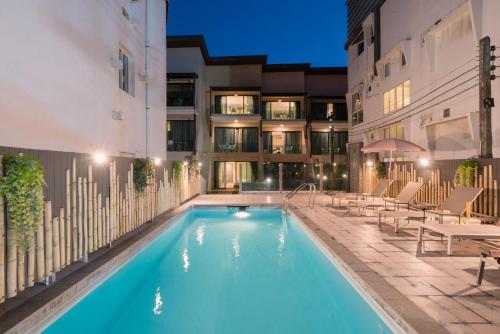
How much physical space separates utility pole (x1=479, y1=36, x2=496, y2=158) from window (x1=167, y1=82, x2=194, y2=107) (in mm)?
17540

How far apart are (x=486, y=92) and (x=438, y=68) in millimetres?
4236

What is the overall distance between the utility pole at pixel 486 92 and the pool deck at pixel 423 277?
10.8 feet

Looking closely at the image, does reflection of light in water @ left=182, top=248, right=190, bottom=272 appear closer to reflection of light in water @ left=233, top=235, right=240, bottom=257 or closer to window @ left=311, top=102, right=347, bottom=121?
reflection of light in water @ left=233, top=235, right=240, bottom=257

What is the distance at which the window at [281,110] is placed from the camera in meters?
27.3

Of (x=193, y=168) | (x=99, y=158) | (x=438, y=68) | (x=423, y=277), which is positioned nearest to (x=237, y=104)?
(x=193, y=168)

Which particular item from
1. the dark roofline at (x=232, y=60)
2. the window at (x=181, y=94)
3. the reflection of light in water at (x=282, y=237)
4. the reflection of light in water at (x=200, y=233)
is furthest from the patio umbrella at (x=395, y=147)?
the dark roofline at (x=232, y=60)

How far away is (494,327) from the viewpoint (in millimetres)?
3438

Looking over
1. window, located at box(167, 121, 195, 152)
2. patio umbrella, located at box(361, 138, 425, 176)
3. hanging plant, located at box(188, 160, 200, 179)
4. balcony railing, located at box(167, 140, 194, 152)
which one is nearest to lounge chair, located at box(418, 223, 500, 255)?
patio umbrella, located at box(361, 138, 425, 176)

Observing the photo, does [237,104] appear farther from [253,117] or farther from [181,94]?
[181,94]

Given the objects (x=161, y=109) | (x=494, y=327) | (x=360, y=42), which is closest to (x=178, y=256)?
(x=494, y=327)

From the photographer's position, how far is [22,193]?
391cm

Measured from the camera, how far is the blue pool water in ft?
14.7

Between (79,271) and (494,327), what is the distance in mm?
5432

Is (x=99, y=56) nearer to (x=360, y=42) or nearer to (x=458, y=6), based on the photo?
(x=458, y=6)
